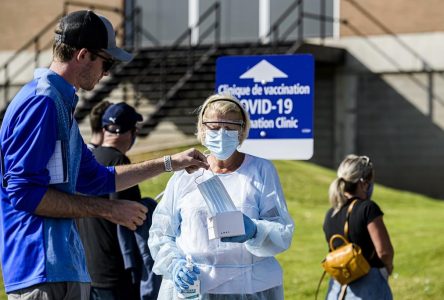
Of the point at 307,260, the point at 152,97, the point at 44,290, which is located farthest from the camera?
the point at 152,97

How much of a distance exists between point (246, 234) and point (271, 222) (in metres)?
0.22

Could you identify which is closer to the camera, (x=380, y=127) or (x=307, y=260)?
(x=307, y=260)

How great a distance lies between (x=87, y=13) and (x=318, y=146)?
65.1ft

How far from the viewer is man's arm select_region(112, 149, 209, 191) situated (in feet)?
16.3

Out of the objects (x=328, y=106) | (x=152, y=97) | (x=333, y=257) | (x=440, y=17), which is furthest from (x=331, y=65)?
(x=333, y=257)

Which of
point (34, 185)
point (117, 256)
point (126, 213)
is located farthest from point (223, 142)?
point (117, 256)

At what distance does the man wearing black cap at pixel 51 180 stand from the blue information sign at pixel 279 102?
3.46 m

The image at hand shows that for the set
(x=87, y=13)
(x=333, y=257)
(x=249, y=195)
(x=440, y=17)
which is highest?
(x=440, y=17)

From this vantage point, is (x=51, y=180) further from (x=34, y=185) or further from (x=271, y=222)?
(x=271, y=222)

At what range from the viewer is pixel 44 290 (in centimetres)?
426

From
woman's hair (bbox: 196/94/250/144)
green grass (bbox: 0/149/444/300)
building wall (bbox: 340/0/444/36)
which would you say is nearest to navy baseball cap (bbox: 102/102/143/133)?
woman's hair (bbox: 196/94/250/144)

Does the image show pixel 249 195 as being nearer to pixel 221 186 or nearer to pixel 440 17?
pixel 221 186

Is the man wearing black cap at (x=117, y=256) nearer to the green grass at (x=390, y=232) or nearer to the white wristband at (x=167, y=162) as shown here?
the white wristband at (x=167, y=162)

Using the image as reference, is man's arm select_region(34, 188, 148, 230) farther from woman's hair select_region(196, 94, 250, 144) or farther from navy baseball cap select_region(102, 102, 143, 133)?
navy baseball cap select_region(102, 102, 143, 133)
